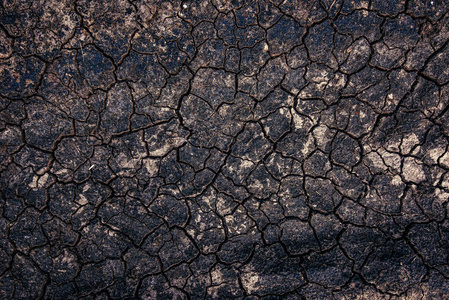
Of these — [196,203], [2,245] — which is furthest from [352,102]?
[2,245]

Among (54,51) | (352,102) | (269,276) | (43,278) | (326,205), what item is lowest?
(269,276)

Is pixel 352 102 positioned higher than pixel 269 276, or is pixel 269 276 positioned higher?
pixel 352 102

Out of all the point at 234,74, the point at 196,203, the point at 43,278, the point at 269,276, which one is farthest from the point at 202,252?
the point at 234,74

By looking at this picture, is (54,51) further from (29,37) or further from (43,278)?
(43,278)

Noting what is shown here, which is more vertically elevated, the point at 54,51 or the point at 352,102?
the point at 54,51

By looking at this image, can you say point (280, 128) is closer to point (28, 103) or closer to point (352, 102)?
point (352, 102)

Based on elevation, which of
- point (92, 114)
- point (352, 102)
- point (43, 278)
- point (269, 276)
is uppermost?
point (92, 114)
